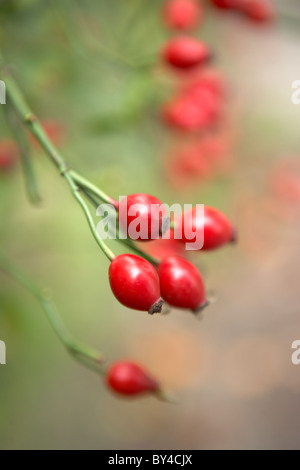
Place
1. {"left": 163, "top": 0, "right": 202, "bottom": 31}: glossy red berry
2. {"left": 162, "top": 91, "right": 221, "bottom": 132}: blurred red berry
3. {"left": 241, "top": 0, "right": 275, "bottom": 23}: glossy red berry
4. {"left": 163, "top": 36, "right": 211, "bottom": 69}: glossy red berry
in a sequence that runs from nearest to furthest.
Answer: {"left": 163, "top": 36, "right": 211, "bottom": 69}: glossy red berry → {"left": 241, "top": 0, "right": 275, "bottom": 23}: glossy red berry → {"left": 163, "top": 0, "right": 202, "bottom": 31}: glossy red berry → {"left": 162, "top": 91, "right": 221, "bottom": 132}: blurred red berry

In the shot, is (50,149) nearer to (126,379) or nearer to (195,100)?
(126,379)

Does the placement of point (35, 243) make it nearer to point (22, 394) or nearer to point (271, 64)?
point (22, 394)

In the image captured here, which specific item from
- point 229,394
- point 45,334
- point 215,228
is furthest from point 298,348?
point 215,228

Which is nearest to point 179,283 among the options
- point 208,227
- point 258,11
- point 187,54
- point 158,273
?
point 158,273

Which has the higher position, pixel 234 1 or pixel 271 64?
pixel 271 64

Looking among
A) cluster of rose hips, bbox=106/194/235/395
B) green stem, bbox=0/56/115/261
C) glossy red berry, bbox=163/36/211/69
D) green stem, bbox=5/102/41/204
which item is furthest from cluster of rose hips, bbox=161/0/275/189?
cluster of rose hips, bbox=106/194/235/395

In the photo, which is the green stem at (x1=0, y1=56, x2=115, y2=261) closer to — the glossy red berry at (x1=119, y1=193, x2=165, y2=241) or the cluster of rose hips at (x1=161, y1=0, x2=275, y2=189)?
the glossy red berry at (x1=119, y1=193, x2=165, y2=241)
